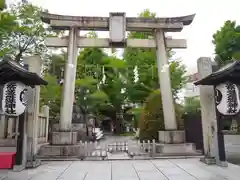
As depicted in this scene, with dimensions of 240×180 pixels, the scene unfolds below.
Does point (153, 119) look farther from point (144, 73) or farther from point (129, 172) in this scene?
point (144, 73)

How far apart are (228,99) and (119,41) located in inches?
259

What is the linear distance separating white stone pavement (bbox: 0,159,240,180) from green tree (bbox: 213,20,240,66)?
1890cm

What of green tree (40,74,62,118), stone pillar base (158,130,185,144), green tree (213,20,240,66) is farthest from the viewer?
green tree (213,20,240,66)

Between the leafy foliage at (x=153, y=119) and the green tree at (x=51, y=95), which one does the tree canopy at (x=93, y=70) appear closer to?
the green tree at (x=51, y=95)

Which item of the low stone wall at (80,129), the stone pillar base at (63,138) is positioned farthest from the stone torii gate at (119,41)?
the low stone wall at (80,129)

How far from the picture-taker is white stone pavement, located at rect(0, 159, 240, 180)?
6.89m

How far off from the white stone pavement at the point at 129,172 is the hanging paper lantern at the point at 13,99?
217cm

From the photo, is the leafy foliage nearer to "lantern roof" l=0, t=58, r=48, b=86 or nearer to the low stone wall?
the low stone wall

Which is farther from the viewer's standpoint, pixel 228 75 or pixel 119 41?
pixel 119 41

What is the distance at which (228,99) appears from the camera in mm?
8297

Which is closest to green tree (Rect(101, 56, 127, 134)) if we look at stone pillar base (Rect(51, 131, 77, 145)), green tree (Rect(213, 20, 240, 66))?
green tree (Rect(213, 20, 240, 66))

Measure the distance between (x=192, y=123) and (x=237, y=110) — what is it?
18.8ft

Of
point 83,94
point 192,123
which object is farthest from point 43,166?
point 83,94

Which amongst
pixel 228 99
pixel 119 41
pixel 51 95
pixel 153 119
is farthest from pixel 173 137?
pixel 51 95
